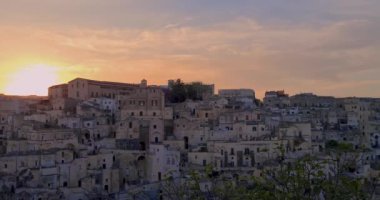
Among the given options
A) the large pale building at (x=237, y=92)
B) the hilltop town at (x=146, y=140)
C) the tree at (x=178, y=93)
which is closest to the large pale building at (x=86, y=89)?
the hilltop town at (x=146, y=140)

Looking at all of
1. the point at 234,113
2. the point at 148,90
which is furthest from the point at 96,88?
the point at 234,113

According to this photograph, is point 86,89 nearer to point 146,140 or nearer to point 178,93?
point 178,93

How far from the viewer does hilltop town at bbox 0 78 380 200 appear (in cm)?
3484

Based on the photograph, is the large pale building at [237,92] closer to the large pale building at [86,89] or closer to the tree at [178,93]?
the tree at [178,93]

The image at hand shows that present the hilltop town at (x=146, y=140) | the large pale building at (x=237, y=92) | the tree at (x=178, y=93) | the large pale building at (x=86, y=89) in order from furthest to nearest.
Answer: the large pale building at (x=237, y=92) → the tree at (x=178, y=93) → the large pale building at (x=86, y=89) → the hilltop town at (x=146, y=140)

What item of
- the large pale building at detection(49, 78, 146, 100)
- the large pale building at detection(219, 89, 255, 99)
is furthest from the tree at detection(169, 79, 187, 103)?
the large pale building at detection(219, 89, 255, 99)

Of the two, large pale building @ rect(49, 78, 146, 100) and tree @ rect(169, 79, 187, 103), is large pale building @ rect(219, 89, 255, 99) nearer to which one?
tree @ rect(169, 79, 187, 103)

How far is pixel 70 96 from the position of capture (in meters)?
54.1

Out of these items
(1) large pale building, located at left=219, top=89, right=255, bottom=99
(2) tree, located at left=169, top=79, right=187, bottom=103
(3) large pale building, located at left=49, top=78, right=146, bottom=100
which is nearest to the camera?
(3) large pale building, located at left=49, top=78, right=146, bottom=100

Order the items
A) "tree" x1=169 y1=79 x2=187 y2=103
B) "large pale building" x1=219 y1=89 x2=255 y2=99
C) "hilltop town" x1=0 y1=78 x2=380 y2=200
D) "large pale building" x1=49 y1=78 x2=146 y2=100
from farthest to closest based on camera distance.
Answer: "large pale building" x1=219 y1=89 x2=255 y2=99, "tree" x1=169 y1=79 x2=187 y2=103, "large pale building" x1=49 y1=78 x2=146 y2=100, "hilltop town" x1=0 y1=78 x2=380 y2=200

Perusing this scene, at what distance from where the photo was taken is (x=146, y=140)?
42.7 m

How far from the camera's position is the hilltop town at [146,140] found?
34844mm

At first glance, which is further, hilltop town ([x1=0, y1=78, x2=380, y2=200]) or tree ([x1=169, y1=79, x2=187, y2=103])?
tree ([x1=169, y1=79, x2=187, y2=103])

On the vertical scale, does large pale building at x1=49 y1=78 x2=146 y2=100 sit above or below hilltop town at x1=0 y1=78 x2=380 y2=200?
above
